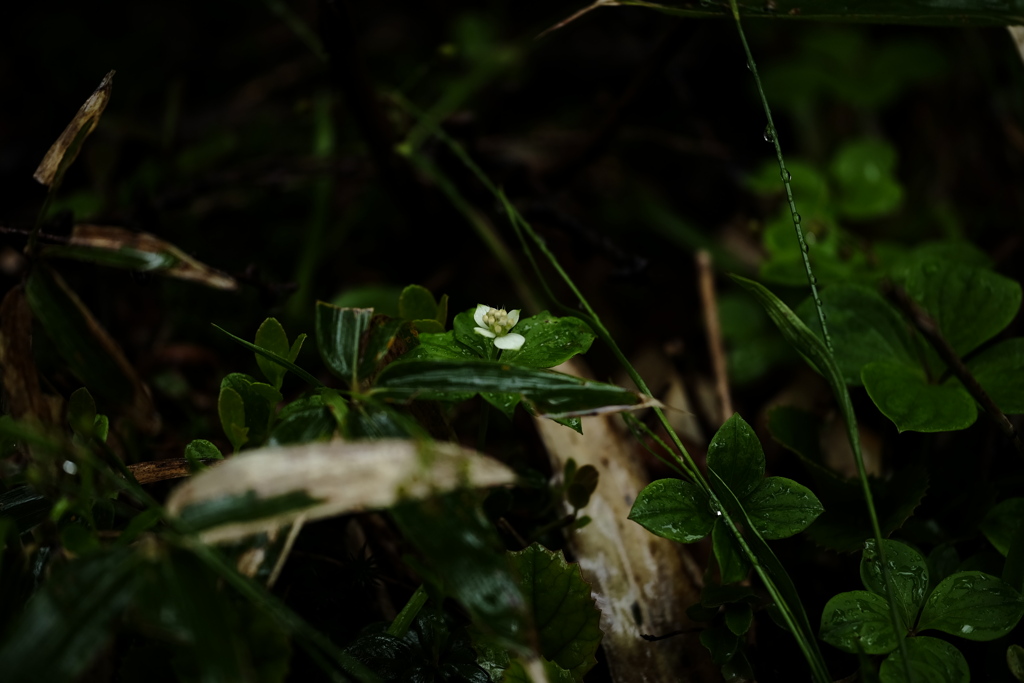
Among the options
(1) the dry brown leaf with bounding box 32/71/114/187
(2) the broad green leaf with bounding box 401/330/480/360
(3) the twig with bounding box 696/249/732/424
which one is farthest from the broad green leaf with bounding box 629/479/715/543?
(1) the dry brown leaf with bounding box 32/71/114/187

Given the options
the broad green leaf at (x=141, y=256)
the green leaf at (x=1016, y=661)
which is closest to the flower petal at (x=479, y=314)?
the broad green leaf at (x=141, y=256)

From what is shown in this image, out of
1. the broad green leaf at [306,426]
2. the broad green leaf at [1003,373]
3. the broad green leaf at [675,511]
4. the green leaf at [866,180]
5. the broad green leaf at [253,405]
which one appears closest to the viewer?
the broad green leaf at [306,426]

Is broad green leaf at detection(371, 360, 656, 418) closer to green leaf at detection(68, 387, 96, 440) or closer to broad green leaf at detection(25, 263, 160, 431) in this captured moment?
green leaf at detection(68, 387, 96, 440)

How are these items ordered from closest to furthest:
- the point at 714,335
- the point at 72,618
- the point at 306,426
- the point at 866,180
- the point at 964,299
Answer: the point at 72,618 → the point at 306,426 → the point at 964,299 → the point at 714,335 → the point at 866,180

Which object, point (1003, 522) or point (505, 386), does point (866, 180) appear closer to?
point (1003, 522)

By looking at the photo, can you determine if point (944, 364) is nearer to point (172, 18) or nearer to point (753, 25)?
point (753, 25)

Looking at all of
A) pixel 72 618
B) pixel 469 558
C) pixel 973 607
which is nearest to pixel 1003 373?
pixel 973 607

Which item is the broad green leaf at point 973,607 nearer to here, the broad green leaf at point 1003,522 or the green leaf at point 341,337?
the broad green leaf at point 1003,522
